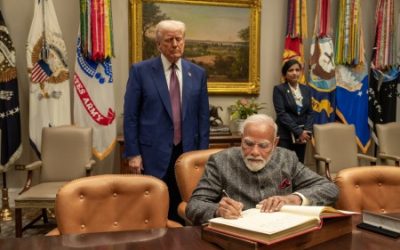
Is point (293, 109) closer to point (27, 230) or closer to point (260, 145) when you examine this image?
point (260, 145)

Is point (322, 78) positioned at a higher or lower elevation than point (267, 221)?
higher

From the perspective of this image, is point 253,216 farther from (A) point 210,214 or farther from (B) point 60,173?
(B) point 60,173

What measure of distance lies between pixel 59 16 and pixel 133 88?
6.72 feet

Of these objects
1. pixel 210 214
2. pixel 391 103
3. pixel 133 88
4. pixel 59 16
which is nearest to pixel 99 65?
pixel 59 16

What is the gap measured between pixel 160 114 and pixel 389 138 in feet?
8.54

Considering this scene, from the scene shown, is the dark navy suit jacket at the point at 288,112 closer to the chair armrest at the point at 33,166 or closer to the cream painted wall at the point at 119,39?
the cream painted wall at the point at 119,39

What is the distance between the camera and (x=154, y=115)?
102 inches

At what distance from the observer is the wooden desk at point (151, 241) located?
1.27m

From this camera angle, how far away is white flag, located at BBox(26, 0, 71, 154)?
3857 mm

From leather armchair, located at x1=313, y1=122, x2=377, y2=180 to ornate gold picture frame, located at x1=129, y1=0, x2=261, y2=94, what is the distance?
1.01 metres

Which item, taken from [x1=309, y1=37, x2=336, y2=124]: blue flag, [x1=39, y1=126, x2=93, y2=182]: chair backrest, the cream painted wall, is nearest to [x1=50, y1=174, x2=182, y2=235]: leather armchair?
[x1=39, y1=126, x2=93, y2=182]: chair backrest

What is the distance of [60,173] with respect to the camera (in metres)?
3.52

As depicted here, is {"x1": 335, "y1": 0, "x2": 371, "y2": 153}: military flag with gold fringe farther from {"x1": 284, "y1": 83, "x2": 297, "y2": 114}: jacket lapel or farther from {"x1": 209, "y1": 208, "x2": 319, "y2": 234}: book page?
{"x1": 209, "y1": 208, "x2": 319, "y2": 234}: book page

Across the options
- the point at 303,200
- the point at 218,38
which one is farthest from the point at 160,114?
the point at 218,38
